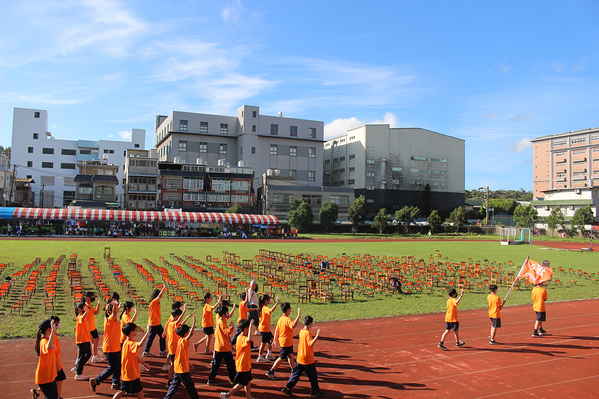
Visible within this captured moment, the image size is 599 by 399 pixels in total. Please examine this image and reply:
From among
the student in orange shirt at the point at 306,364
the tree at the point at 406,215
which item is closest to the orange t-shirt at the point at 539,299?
the student in orange shirt at the point at 306,364

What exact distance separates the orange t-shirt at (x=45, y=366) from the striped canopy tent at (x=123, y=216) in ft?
170

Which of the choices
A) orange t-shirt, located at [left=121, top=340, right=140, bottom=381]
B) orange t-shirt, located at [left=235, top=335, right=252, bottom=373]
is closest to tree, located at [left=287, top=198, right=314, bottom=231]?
orange t-shirt, located at [left=235, top=335, right=252, bottom=373]

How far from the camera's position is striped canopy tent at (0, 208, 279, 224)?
51.1m

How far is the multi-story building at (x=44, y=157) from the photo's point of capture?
265 ft

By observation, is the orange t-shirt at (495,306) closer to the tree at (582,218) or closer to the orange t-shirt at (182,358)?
the orange t-shirt at (182,358)

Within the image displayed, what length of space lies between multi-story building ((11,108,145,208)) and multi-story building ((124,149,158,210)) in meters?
10.2

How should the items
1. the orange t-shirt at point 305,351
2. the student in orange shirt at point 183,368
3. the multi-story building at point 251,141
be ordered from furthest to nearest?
the multi-story building at point 251,141, the orange t-shirt at point 305,351, the student in orange shirt at point 183,368

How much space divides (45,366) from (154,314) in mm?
3007

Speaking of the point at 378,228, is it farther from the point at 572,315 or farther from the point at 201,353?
the point at 201,353

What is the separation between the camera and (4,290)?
48.5 ft

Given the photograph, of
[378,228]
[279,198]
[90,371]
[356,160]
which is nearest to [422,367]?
[90,371]

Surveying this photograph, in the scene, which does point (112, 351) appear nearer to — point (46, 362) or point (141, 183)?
point (46, 362)

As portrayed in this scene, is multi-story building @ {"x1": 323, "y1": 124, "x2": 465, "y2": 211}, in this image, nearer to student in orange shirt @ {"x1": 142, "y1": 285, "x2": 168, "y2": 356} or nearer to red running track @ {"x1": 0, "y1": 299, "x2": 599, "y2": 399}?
red running track @ {"x1": 0, "y1": 299, "x2": 599, "y2": 399}

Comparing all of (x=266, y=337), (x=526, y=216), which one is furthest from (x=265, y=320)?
(x=526, y=216)
